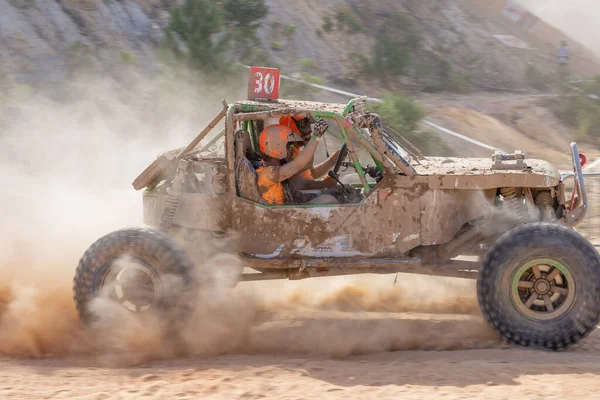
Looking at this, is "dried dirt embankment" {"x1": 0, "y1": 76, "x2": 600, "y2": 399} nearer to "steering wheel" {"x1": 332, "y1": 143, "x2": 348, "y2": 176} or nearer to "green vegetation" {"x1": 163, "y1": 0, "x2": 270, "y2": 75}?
"steering wheel" {"x1": 332, "y1": 143, "x2": 348, "y2": 176}

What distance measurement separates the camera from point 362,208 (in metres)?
6.07

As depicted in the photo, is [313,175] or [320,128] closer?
[320,128]

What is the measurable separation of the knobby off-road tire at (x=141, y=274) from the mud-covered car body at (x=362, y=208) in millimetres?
319

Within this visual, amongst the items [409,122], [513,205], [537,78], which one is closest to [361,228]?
[513,205]

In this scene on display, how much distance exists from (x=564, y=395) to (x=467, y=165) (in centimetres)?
236

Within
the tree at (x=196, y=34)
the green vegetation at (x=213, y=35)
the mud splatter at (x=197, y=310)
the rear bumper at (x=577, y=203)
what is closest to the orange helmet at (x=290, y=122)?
the mud splatter at (x=197, y=310)

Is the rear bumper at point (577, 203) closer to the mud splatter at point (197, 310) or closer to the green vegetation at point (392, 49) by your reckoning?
the mud splatter at point (197, 310)

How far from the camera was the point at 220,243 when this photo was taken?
6312mm

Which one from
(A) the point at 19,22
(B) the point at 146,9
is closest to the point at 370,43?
(B) the point at 146,9

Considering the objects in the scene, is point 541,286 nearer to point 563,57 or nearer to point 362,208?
point 362,208

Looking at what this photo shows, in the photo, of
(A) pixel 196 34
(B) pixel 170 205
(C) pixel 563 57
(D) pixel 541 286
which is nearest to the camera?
(D) pixel 541 286

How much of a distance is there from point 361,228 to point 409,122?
352 inches

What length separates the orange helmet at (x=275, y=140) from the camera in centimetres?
623

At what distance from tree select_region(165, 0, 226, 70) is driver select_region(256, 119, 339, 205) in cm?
1024
